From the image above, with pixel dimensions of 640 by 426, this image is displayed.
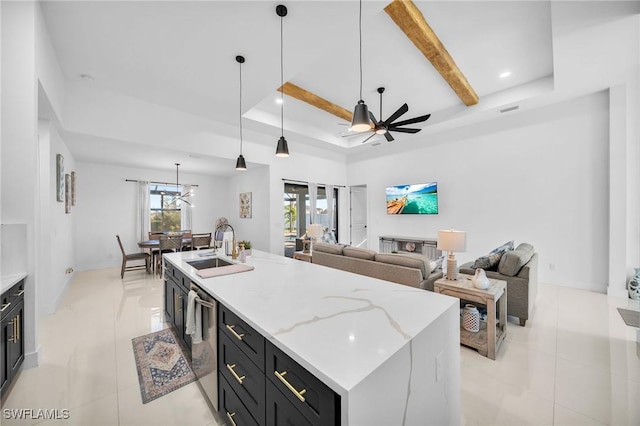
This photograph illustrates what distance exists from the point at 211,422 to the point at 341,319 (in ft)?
4.24

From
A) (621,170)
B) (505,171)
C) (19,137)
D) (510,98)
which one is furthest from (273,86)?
(621,170)

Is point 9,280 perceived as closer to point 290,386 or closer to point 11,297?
A: point 11,297

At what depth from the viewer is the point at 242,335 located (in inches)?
50.8

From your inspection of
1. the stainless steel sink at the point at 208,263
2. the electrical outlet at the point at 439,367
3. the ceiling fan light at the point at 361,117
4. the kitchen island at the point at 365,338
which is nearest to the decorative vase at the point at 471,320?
the kitchen island at the point at 365,338

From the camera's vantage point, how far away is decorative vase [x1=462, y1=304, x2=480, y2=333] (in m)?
2.54

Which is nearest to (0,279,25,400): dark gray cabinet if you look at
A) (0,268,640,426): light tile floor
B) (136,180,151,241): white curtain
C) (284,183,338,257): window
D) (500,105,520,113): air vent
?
(0,268,640,426): light tile floor

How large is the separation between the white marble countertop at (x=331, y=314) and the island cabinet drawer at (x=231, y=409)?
0.52m

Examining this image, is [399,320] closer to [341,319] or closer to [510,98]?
[341,319]

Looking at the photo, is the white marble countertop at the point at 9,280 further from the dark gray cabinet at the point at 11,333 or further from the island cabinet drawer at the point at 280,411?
the island cabinet drawer at the point at 280,411

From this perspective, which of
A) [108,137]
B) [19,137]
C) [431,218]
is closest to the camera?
[19,137]

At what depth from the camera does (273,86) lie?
138 inches

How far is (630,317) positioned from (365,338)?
4115mm

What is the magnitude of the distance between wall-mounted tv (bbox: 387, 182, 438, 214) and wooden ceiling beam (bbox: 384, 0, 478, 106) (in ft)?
7.61

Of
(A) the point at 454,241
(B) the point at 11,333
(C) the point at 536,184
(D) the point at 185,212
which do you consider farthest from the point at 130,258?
(C) the point at 536,184
